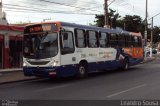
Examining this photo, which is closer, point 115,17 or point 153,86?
point 153,86

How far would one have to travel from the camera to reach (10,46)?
30.1 metres

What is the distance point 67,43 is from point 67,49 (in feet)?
1.02

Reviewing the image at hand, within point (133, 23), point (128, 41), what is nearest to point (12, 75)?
point (128, 41)

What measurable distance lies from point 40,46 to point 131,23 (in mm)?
67199

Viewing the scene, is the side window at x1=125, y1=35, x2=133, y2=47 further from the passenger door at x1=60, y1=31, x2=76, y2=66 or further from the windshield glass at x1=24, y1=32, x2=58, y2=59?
the windshield glass at x1=24, y1=32, x2=58, y2=59

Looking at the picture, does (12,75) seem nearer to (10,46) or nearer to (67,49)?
(10,46)

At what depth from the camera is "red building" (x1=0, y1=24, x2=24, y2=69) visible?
94.7 feet

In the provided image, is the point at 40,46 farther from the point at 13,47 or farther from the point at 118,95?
the point at 13,47

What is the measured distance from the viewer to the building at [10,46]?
2886 cm

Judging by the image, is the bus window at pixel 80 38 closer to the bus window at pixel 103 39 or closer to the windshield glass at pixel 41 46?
the windshield glass at pixel 41 46

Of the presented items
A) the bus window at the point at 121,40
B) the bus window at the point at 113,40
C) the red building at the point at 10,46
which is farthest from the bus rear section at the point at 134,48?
the red building at the point at 10,46

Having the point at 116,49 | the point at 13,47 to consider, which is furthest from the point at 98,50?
the point at 13,47

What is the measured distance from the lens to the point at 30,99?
13.4 meters

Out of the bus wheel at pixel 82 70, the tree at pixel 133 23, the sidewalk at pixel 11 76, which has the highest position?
the tree at pixel 133 23
